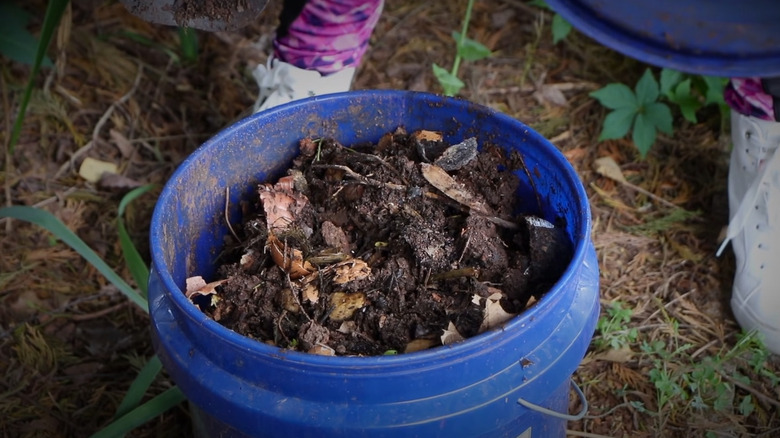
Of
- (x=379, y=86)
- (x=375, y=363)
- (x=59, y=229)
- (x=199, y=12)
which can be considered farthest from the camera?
(x=379, y=86)

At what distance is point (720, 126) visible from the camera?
197 centimetres

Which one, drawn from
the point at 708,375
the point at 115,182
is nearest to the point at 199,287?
the point at 115,182

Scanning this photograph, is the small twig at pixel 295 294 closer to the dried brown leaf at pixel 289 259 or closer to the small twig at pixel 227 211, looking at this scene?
the dried brown leaf at pixel 289 259

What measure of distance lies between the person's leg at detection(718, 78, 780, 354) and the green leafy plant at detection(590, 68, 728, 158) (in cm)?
23

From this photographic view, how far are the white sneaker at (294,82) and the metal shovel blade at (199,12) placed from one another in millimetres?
412

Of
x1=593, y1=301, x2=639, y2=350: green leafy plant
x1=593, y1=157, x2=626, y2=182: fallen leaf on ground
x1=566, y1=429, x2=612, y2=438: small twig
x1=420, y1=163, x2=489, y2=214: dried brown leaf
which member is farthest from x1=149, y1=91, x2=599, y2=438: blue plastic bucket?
x1=593, y1=157, x2=626, y2=182: fallen leaf on ground

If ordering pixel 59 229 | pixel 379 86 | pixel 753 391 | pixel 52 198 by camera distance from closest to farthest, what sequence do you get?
pixel 59 229, pixel 753 391, pixel 52 198, pixel 379 86

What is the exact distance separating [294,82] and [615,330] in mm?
851

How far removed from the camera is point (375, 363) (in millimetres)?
913

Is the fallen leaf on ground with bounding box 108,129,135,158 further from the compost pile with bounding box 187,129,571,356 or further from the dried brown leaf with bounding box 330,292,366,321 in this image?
the dried brown leaf with bounding box 330,292,366,321

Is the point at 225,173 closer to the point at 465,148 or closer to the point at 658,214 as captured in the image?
the point at 465,148

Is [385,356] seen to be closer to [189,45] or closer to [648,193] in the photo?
[648,193]

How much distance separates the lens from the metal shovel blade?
125 cm

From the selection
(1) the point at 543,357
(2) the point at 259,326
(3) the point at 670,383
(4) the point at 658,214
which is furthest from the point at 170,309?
(4) the point at 658,214
